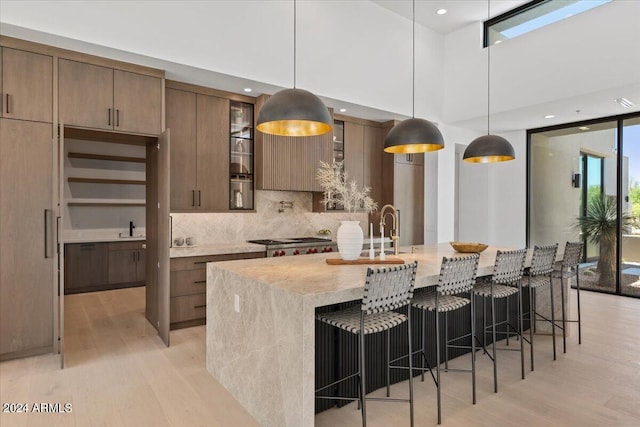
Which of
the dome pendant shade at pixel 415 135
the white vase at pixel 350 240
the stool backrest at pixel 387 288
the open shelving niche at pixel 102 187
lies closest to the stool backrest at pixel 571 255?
the dome pendant shade at pixel 415 135

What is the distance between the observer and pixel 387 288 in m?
2.24

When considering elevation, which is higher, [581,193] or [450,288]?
[581,193]

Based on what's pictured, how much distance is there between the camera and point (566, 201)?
664cm

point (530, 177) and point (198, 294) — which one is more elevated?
point (530, 177)

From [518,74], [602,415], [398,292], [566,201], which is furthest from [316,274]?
[566,201]

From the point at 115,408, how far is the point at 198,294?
1.83 m

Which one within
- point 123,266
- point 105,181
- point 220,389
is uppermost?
point 105,181

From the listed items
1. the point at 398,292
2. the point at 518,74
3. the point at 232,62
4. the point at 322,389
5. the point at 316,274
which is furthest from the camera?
the point at 518,74

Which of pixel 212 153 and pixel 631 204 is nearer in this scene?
pixel 212 153

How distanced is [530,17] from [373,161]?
2938 mm

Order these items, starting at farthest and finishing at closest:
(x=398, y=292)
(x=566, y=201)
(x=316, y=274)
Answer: (x=566, y=201)
(x=316, y=274)
(x=398, y=292)

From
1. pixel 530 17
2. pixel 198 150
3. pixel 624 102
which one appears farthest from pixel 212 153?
pixel 624 102

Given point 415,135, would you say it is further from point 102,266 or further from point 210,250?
point 102,266

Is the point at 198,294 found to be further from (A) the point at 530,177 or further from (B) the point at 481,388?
(A) the point at 530,177
